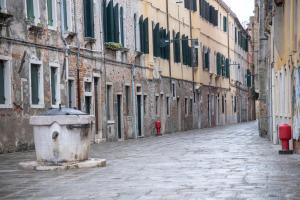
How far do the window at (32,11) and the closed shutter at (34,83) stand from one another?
1.51 m

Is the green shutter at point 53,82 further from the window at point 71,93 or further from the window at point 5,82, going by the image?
the window at point 5,82

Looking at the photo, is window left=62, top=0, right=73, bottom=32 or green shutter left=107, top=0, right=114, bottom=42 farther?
green shutter left=107, top=0, right=114, bottom=42

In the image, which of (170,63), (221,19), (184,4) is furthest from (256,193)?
(221,19)

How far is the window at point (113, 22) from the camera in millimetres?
29219

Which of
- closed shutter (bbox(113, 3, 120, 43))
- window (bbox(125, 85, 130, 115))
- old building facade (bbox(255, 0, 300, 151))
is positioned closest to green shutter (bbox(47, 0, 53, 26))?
closed shutter (bbox(113, 3, 120, 43))

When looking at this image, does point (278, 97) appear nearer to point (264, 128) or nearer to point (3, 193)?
point (264, 128)

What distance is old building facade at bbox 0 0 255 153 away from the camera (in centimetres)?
2112

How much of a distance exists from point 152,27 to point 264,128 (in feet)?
32.6

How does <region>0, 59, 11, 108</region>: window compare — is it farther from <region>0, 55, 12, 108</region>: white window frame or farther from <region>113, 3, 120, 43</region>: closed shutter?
<region>113, 3, 120, 43</region>: closed shutter

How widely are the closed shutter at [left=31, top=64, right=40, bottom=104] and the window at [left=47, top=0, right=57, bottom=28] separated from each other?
1.85 m

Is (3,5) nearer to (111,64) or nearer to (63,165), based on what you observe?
(63,165)

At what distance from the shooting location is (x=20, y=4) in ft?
69.6

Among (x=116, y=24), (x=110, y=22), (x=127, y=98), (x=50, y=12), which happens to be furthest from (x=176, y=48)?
(x=50, y=12)

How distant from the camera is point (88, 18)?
27.2m
